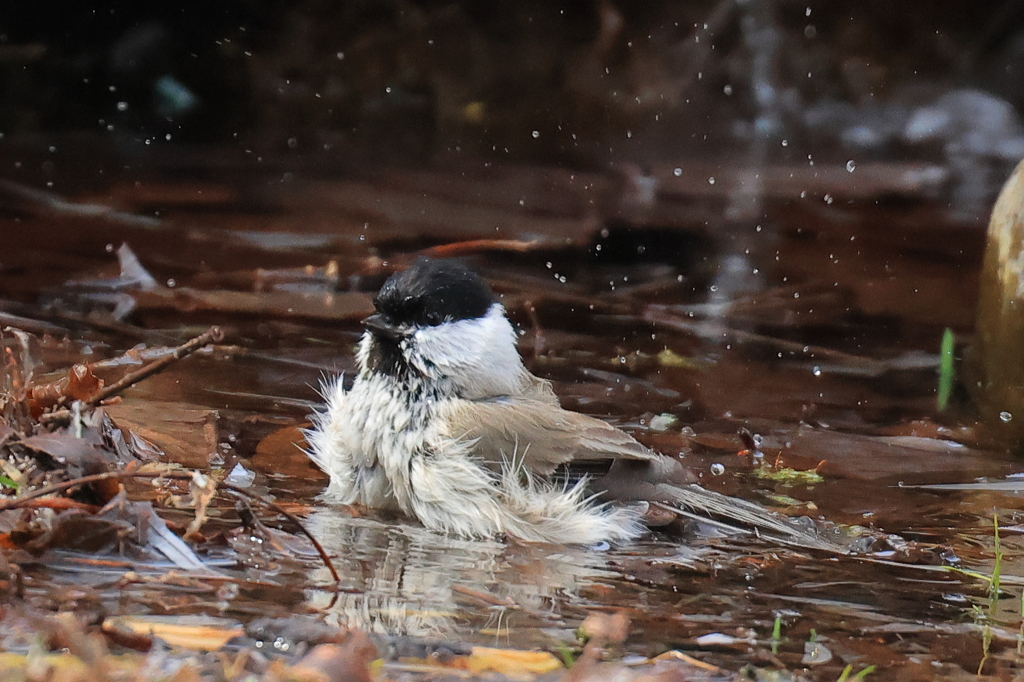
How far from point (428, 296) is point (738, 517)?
4.26 feet

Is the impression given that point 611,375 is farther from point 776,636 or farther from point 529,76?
point 529,76

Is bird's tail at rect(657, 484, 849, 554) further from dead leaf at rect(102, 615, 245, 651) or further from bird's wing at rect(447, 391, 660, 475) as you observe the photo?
dead leaf at rect(102, 615, 245, 651)

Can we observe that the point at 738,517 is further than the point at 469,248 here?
No

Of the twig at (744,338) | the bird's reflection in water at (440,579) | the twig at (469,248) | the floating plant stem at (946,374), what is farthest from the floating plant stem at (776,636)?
the twig at (469,248)

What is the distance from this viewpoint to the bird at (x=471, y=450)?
4211 mm

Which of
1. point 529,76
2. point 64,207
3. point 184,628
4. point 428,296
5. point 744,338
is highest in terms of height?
point 529,76

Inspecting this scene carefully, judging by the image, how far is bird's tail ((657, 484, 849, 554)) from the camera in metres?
4.30

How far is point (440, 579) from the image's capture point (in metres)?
3.60

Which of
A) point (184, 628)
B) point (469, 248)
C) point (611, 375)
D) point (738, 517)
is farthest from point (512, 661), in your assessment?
point (469, 248)

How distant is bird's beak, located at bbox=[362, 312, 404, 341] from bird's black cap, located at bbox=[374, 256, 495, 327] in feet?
0.06

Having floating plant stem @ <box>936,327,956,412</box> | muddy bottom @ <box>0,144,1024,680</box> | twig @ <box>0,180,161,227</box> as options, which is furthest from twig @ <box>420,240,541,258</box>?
floating plant stem @ <box>936,327,956,412</box>

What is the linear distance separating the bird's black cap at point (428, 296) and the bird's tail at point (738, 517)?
3.09ft

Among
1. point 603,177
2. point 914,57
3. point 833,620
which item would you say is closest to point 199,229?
point 603,177

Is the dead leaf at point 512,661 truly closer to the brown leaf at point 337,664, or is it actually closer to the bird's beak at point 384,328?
the brown leaf at point 337,664
